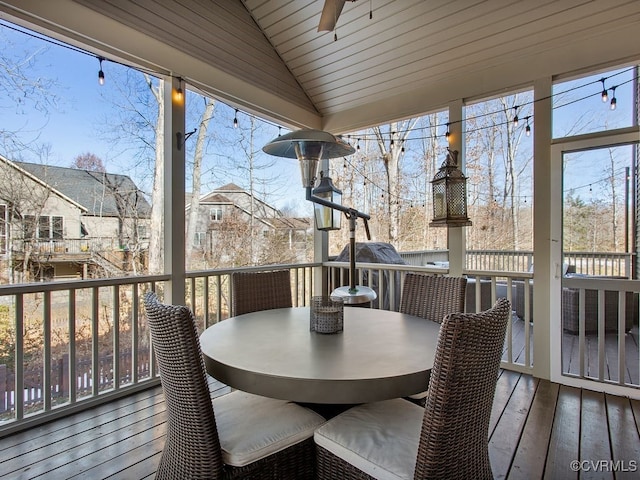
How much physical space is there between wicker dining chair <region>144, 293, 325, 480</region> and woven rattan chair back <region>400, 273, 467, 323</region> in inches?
44.4

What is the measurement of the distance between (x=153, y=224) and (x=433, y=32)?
11.2ft

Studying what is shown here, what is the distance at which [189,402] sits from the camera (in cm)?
125

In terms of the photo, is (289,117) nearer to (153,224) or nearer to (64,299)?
(153,224)

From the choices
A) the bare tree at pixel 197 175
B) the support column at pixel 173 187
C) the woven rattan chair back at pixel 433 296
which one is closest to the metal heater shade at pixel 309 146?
the woven rattan chair back at pixel 433 296

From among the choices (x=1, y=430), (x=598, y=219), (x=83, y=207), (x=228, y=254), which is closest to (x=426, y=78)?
(x=598, y=219)

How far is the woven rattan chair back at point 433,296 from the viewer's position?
87.0 inches

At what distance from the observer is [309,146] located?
1.53 m

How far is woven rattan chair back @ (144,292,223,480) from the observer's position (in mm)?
1204

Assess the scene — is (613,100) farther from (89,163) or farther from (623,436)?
(89,163)

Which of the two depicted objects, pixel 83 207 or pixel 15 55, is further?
pixel 83 207

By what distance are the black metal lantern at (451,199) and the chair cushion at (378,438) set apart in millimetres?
1553

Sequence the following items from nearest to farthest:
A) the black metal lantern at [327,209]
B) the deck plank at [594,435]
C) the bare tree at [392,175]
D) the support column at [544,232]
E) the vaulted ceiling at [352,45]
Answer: the black metal lantern at [327,209]
the deck plank at [594,435]
the vaulted ceiling at [352,45]
the support column at [544,232]
the bare tree at [392,175]

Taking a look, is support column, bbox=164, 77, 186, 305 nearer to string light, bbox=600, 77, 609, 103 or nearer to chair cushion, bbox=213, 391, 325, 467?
chair cushion, bbox=213, 391, 325, 467

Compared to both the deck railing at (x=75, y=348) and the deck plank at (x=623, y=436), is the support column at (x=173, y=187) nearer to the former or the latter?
the deck railing at (x=75, y=348)
